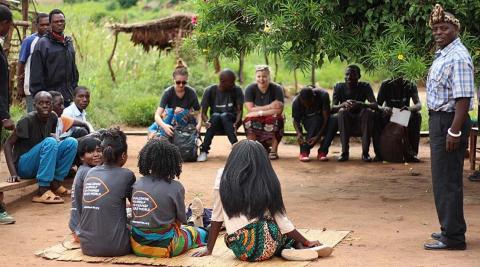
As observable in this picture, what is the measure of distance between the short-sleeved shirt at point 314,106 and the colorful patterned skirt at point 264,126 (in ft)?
0.77

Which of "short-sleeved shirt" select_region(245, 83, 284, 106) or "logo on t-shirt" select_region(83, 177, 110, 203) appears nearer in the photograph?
"logo on t-shirt" select_region(83, 177, 110, 203)

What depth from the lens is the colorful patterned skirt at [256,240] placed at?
633 centimetres

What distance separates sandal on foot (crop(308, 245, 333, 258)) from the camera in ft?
21.1

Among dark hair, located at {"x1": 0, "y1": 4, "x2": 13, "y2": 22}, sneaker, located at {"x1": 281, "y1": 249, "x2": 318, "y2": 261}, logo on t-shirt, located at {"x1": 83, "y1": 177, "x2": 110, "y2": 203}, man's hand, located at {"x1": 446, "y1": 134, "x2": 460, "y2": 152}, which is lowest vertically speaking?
sneaker, located at {"x1": 281, "y1": 249, "x2": 318, "y2": 261}

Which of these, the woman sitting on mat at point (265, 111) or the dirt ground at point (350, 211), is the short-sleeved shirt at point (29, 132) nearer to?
the dirt ground at point (350, 211)

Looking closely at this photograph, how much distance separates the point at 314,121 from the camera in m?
11.8

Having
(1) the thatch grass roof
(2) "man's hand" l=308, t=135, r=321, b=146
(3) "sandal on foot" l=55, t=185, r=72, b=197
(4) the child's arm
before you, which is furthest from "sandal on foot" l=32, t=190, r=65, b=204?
(1) the thatch grass roof

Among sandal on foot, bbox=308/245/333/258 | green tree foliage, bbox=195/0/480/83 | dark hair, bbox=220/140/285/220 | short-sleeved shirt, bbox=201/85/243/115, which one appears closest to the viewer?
A: dark hair, bbox=220/140/285/220

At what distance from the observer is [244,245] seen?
6348mm

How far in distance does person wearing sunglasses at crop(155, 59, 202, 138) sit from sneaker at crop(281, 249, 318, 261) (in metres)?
5.30

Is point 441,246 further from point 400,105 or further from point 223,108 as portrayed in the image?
point 223,108

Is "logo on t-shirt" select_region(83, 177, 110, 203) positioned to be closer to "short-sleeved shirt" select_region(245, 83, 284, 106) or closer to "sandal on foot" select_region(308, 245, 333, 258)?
"sandal on foot" select_region(308, 245, 333, 258)

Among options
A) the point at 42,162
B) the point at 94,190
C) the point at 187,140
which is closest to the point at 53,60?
the point at 42,162

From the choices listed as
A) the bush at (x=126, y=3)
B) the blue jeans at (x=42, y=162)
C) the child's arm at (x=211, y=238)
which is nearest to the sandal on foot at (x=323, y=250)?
the child's arm at (x=211, y=238)
